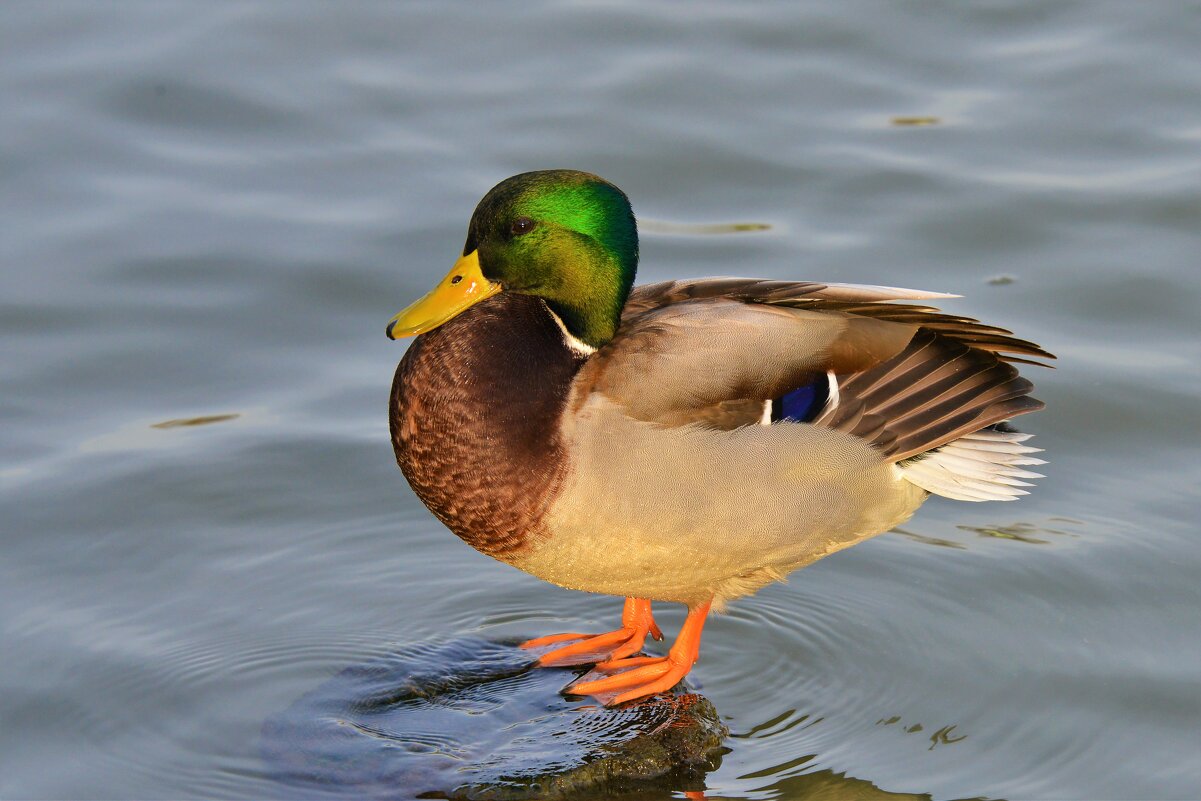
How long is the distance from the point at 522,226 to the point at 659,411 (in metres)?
0.58

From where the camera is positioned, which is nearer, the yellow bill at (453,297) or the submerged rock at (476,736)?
the submerged rock at (476,736)

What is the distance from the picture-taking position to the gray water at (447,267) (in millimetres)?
4547

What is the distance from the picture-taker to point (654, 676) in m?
4.64

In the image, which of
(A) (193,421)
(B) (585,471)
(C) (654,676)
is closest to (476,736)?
(C) (654,676)

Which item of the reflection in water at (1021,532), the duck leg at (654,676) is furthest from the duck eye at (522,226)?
the reflection in water at (1021,532)

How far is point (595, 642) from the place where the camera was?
4.87 meters

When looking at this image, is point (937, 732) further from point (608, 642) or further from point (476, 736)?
point (476, 736)

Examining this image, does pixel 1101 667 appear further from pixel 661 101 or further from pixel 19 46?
pixel 19 46

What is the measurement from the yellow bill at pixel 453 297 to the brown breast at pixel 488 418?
37 millimetres

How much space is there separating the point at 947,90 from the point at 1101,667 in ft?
13.6

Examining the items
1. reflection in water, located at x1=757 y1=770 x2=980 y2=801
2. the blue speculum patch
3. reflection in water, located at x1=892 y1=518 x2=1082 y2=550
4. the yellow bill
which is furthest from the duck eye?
reflection in water, located at x1=892 y1=518 x2=1082 y2=550

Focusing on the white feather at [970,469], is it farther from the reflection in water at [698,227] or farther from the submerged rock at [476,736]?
the reflection in water at [698,227]

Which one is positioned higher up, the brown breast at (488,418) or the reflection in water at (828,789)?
the brown breast at (488,418)

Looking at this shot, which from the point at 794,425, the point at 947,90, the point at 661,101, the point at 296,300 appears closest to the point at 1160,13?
the point at 947,90
